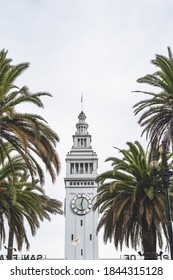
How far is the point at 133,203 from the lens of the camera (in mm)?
29094

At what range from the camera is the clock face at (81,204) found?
285 feet

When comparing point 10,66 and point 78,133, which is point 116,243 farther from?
point 78,133

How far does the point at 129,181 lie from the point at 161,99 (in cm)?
775

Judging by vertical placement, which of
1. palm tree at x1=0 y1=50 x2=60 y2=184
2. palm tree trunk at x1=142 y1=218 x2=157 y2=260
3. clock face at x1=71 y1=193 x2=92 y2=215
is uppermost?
clock face at x1=71 y1=193 x2=92 y2=215

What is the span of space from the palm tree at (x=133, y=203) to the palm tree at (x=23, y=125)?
7471 mm

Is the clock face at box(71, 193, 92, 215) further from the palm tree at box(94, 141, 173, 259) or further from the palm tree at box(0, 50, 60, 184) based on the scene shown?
the palm tree at box(0, 50, 60, 184)

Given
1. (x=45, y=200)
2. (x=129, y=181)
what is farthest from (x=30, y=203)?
(x=129, y=181)

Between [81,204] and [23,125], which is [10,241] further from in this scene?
[81,204]

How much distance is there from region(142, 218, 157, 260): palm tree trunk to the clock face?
188ft

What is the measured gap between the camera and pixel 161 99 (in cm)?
2580

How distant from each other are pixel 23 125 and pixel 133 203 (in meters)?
10.3

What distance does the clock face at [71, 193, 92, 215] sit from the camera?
8694 centimetres

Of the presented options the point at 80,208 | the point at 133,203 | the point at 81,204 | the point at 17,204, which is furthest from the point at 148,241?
the point at 81,204

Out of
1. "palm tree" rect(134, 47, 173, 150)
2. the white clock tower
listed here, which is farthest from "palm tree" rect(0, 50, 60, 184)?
the white clock tower
